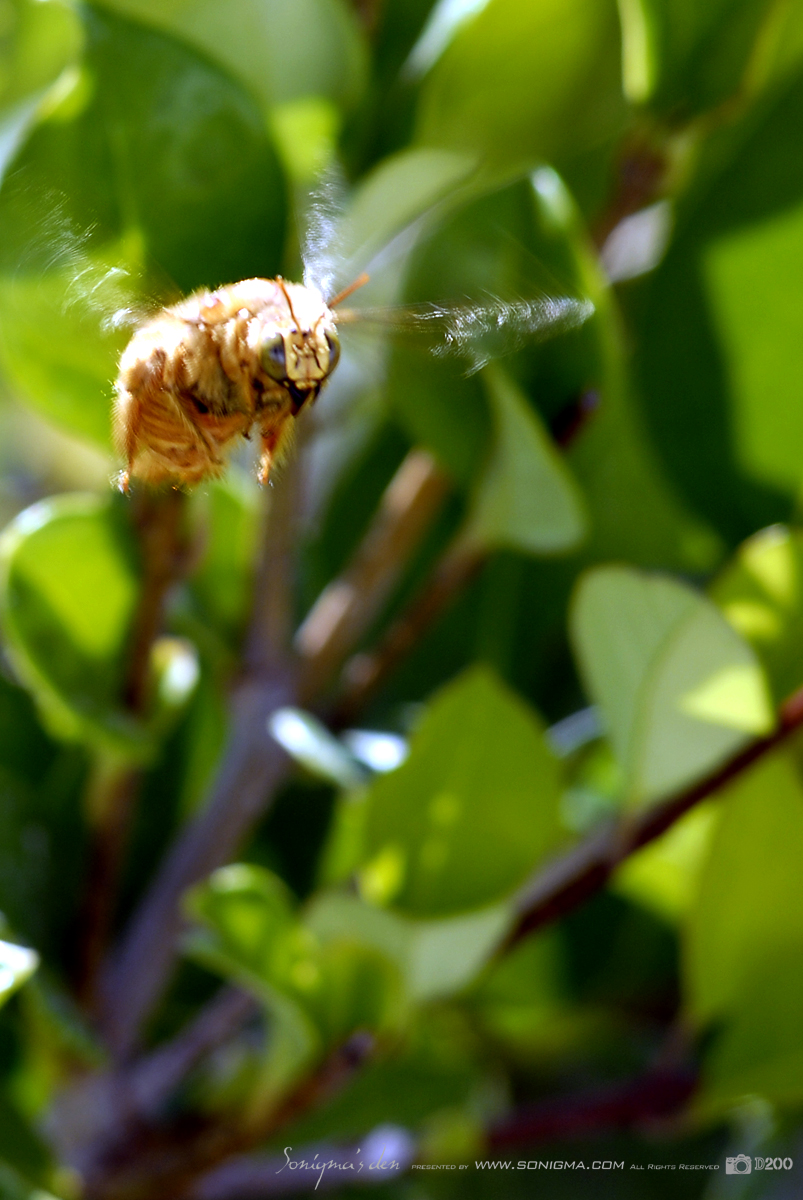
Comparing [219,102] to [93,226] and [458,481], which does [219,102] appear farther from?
[458,481]

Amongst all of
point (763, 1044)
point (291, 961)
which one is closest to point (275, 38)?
point (291, 961)

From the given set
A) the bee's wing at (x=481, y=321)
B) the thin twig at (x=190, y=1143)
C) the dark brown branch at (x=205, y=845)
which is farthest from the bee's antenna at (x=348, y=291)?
the thin twig at (x=190, y=1143)

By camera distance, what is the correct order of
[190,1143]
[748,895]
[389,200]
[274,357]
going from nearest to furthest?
[274,357] → [389,200] → [748,895] → [190,1143]

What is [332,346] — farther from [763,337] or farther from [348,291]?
[763,337]

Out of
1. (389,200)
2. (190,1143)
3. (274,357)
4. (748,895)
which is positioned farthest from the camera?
(190,1143)

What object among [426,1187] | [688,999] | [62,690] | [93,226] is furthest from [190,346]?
[426,1187]

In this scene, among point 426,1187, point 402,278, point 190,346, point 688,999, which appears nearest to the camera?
point 190,346

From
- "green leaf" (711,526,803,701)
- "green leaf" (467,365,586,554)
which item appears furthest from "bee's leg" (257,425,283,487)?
"green leaf" (711,526,803,701)
